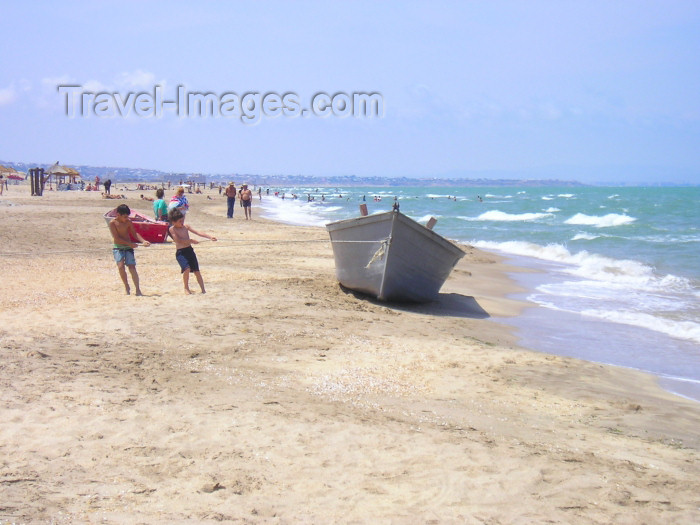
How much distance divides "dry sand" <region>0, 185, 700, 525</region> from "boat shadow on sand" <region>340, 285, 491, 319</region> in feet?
4.06

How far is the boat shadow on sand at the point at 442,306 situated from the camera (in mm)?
11102

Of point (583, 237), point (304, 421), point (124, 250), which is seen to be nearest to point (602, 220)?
point (583, 237)

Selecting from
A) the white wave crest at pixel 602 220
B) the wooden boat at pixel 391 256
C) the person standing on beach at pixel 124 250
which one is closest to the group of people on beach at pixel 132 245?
the person standing on beach at pixel 124 250

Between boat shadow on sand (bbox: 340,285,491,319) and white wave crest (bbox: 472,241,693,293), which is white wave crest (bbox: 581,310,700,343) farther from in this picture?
white wave crest (bbox: 472,241,693,293)

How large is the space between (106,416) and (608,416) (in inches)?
163

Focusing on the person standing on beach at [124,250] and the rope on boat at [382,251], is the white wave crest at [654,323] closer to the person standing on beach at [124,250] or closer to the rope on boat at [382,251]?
the rope on boat at [382,251]

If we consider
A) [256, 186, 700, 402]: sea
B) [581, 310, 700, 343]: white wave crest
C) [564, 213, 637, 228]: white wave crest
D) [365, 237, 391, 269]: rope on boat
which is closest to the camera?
[256, 186, 700, 402]: sea

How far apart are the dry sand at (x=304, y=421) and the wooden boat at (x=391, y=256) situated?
1.27 meters

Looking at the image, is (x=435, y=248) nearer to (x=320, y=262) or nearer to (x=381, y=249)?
(x=381, y=249)

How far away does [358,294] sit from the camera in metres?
11.6

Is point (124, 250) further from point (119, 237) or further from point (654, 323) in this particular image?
point (654, 323)

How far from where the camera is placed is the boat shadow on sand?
1110 cm

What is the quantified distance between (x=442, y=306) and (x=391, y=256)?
152 centimetres

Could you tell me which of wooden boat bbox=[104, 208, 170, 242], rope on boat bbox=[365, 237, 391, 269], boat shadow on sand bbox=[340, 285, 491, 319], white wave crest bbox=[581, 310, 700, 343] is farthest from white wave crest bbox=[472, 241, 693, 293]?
wooden boat bbox=[104, 208, 170, 242]
